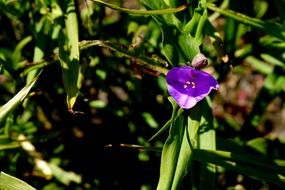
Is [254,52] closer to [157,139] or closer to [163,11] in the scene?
[157,139]

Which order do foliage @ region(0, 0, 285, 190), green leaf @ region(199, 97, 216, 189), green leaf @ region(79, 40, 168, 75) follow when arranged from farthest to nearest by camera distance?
foliage @ region(0, 0, 285, 190), green leaf @ region(199, 97, 216, 189), green leaf @ region(79, 40, 168, 75)

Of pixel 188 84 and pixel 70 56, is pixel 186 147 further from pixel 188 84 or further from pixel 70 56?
pixel 70 56

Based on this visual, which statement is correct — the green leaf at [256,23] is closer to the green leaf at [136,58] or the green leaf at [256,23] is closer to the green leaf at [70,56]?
the green leaf at [136,58]

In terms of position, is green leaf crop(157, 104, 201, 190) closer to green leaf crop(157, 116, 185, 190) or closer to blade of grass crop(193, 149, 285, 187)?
green leaf crop(157, 116, 185, 190)

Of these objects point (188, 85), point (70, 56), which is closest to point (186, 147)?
point (188, 85)

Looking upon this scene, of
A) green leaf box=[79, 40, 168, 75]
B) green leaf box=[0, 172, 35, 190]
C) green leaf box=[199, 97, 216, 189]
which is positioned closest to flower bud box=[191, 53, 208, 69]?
green leaf box=[79, 40, 168, 75]

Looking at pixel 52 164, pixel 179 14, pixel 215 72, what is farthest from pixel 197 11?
pixel 52 164
